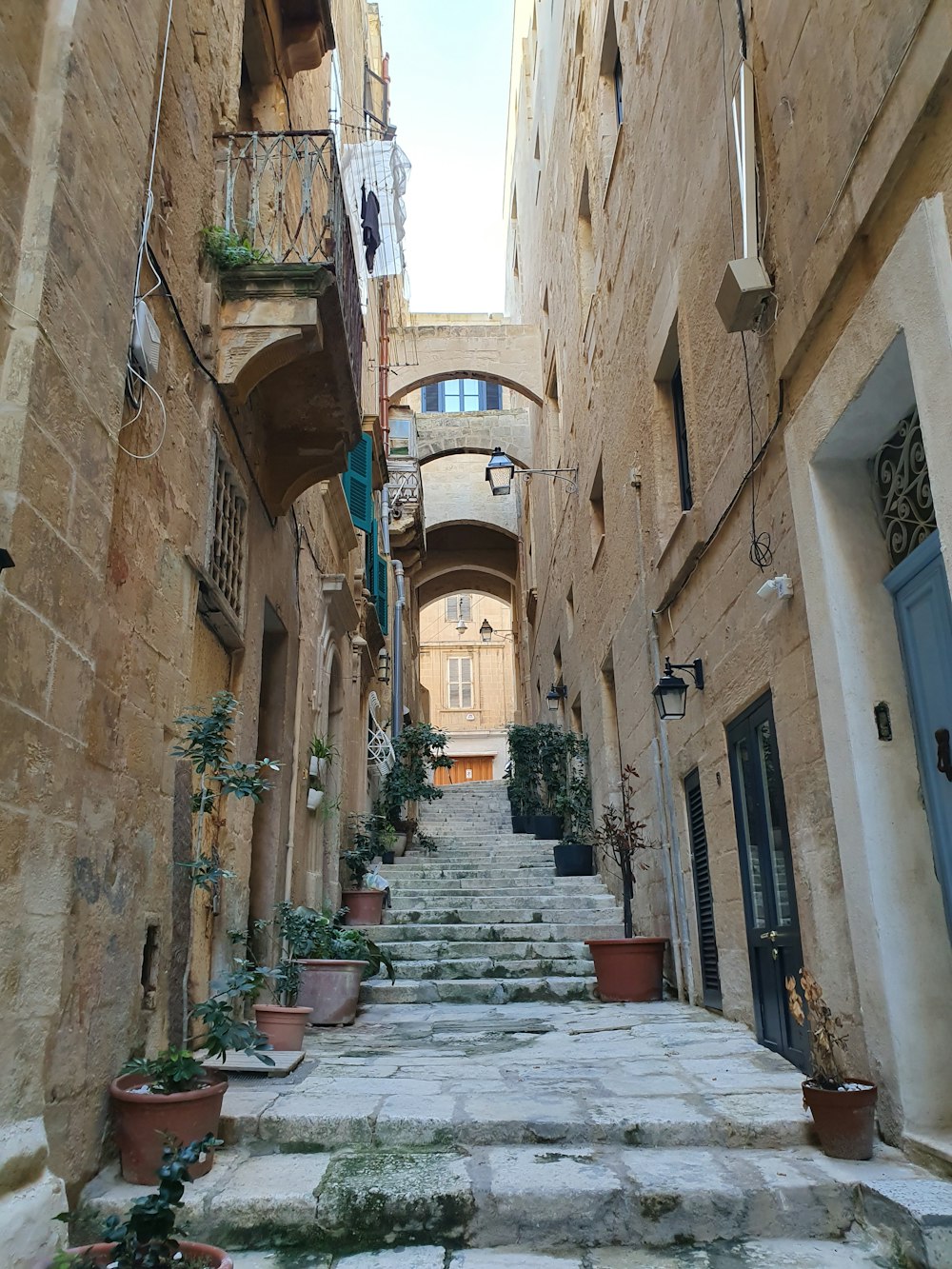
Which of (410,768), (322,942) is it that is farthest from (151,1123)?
(410,768)

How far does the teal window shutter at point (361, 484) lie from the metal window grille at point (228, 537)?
601cm

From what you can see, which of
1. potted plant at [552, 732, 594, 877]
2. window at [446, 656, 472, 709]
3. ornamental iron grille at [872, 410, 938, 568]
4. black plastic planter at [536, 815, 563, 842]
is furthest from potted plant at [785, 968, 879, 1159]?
window at [446, 656, 472, 709]

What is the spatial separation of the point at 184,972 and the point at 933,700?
3.34m

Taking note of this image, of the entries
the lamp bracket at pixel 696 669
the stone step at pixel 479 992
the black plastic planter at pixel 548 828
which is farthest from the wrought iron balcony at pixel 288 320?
the black plastic planter at pixel 548 828

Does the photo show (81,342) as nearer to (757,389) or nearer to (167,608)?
(167,608)

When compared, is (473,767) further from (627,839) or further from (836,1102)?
(836,1102)

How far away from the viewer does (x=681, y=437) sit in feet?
25.3

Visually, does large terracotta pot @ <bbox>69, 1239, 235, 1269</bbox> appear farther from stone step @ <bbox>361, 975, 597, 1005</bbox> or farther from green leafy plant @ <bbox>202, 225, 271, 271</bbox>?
stone step @ <bbox>361, 975, 597, 1005</bbox>

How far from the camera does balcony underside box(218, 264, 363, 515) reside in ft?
17.4

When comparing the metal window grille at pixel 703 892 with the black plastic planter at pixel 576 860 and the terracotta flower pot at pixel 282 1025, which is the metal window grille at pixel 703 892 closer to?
the terracotta flower pot at pixel 282 1025

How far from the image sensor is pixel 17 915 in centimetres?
278

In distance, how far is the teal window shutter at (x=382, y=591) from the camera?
14.9 meters

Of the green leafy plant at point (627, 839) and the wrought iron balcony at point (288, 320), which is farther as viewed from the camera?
the green leafy plant at point (627, 839)

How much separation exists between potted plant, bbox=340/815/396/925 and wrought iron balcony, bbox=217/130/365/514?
414 cm
